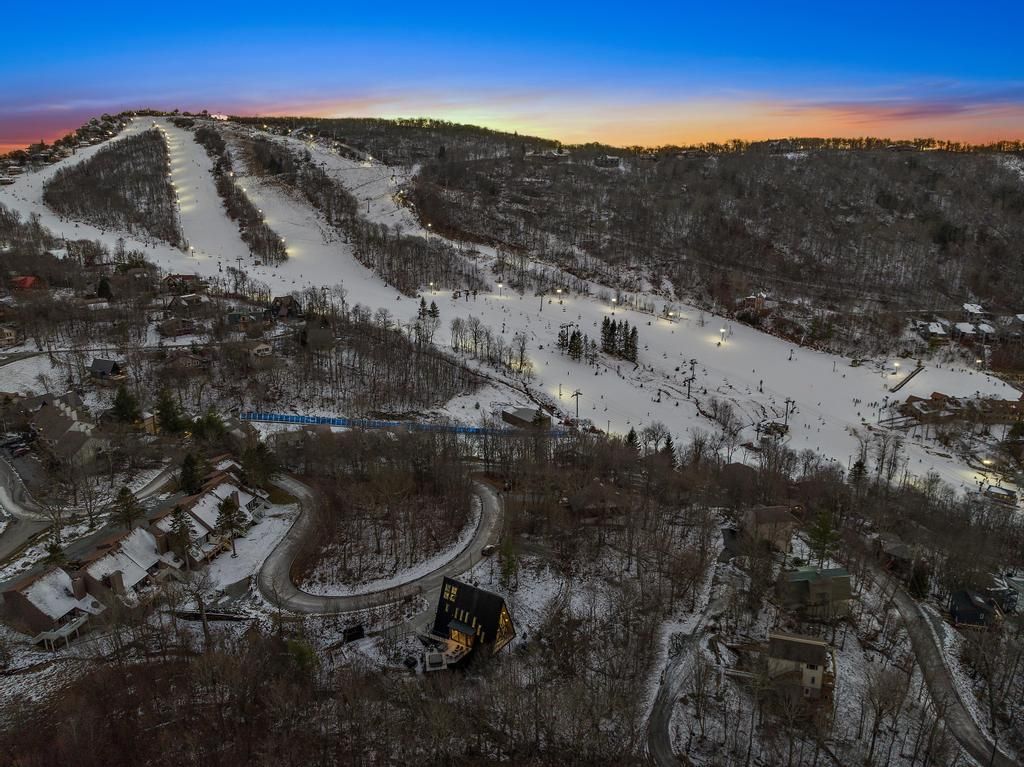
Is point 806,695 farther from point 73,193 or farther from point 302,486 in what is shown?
point 73,193

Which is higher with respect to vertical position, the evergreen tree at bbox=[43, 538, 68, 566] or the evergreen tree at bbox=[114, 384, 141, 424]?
the evergreen tree at bbox=[114, 384, 141, 424]

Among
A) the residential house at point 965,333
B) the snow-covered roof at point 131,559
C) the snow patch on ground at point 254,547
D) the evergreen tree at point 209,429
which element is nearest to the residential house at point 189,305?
the evergreen tree at point 209,429

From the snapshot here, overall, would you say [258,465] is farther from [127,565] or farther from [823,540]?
[823,540]

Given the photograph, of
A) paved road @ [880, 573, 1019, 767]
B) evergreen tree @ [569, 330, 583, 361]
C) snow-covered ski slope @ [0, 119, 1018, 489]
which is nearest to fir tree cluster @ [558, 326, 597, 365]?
evergreen tree @ [569, 330, 583, 361]

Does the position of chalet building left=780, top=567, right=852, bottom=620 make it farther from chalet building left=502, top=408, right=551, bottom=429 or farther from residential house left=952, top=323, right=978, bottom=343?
residential house left=952, top=323, right=978, bottom=343

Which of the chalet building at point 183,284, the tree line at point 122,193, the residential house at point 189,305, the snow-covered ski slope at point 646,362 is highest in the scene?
the tree line at point 122,193

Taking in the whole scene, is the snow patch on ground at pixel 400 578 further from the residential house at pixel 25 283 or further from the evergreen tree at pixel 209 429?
the residential house at pixel 25 283
